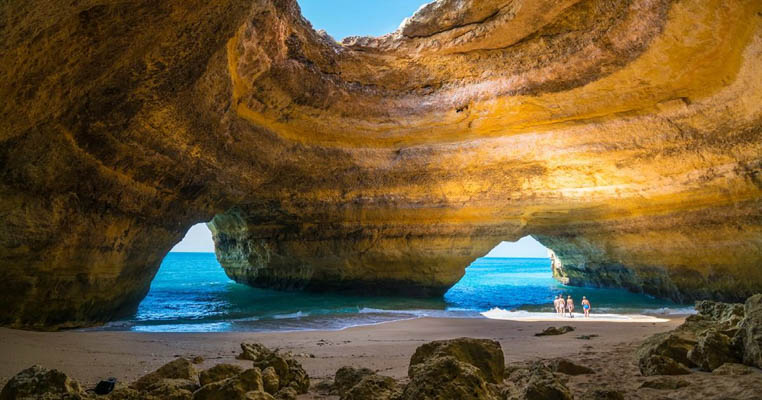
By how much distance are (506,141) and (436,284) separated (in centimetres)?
602

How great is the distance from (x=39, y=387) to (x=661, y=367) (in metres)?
3.85

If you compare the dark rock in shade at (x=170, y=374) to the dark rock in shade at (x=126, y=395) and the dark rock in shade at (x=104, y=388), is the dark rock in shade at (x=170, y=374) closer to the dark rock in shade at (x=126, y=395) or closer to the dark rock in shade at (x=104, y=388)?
the dark rock in shade at (x=104, y=388)

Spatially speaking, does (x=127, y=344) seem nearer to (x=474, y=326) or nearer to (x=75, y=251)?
(x=75, y=251)

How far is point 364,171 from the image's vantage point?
12.6 metres

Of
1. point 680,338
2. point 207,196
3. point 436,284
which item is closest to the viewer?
point 680,338

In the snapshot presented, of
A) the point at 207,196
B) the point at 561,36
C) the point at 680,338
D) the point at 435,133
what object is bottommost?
the point at 680,338

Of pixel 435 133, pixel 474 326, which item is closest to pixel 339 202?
pixel 435 133

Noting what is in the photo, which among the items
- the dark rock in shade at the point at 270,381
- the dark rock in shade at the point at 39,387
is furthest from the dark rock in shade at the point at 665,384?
the dark rock in shade at the point at 39,387

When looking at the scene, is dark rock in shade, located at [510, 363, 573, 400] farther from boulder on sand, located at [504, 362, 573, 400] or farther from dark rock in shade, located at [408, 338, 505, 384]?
dark rock in shade, located at [408, 338, 505, 384]

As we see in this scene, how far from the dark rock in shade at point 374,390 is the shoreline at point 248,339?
0.98 m

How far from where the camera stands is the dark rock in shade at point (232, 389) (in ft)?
7.06

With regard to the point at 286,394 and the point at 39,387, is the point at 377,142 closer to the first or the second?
the point at 286,394

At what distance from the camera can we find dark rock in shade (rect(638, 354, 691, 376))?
2.84 meters

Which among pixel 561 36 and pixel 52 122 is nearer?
pixel 52 122
